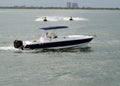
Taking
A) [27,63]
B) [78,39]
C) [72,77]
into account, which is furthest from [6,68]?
[78,39]

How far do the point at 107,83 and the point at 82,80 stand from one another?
1927 mm

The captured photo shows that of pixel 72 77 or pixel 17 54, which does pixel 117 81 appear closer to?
pixel 72 77

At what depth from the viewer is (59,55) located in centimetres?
4059

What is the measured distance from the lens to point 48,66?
113 feet

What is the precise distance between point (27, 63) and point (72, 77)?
7.33 m

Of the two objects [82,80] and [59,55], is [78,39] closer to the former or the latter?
[59,55]

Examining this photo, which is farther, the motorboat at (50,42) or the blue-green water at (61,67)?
the motorboat at (50,42)

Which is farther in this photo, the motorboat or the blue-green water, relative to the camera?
the motorboat

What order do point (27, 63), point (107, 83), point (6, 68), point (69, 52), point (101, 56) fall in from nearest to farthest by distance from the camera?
point (107, 83) < point (6, 68) < point (27, 63) < point (101, 56) < point (69, 52)

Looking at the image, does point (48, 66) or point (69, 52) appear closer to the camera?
point (48, 66)

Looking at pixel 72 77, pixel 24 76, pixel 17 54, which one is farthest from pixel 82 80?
pixel 17 54

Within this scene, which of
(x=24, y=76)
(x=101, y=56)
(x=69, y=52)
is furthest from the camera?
(x=69, y=52)

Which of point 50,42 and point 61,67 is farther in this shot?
point 50,42

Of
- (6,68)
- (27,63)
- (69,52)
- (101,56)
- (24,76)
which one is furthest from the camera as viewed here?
(69,52)
